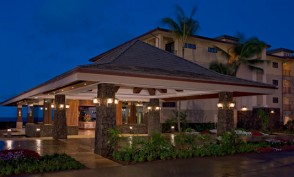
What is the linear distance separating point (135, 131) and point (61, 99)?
7739mm

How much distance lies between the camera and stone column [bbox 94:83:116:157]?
1401 centimetres

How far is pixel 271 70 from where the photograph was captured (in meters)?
42.6

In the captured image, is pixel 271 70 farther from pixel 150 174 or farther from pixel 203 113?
pixel 150 174

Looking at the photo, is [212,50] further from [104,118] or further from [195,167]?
[195,167]

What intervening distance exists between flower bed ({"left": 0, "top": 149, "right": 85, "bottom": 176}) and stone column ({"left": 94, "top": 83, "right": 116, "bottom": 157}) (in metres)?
1.92

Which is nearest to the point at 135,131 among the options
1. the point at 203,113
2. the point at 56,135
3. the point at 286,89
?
the point at 56,135

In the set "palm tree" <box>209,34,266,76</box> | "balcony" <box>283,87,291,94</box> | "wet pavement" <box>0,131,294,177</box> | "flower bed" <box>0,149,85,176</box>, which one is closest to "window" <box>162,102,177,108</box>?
"palm tree" <box>209,34,266,76</box>

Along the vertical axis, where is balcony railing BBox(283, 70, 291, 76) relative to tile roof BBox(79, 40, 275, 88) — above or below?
above

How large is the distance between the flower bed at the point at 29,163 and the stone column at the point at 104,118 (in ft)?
6.29

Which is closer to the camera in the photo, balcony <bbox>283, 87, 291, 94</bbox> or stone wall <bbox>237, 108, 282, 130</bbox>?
stone wall <bbox>237, 108, 282, 130</bbox>

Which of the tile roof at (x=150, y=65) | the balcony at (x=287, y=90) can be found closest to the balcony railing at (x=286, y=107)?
the balcony at (x=287, y=90)

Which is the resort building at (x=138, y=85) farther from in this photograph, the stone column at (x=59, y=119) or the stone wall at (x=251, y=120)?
the stone wall at (x=251, y=120)

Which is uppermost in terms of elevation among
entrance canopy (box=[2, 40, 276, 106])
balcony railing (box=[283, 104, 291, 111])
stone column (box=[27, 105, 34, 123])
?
entrance canopy (box=[2, 40, 276, 106])

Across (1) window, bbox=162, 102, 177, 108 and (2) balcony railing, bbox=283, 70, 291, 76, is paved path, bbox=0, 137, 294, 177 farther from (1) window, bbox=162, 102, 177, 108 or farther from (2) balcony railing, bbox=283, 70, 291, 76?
(2) balcony railing, bbox=283, 70, 291, 76
